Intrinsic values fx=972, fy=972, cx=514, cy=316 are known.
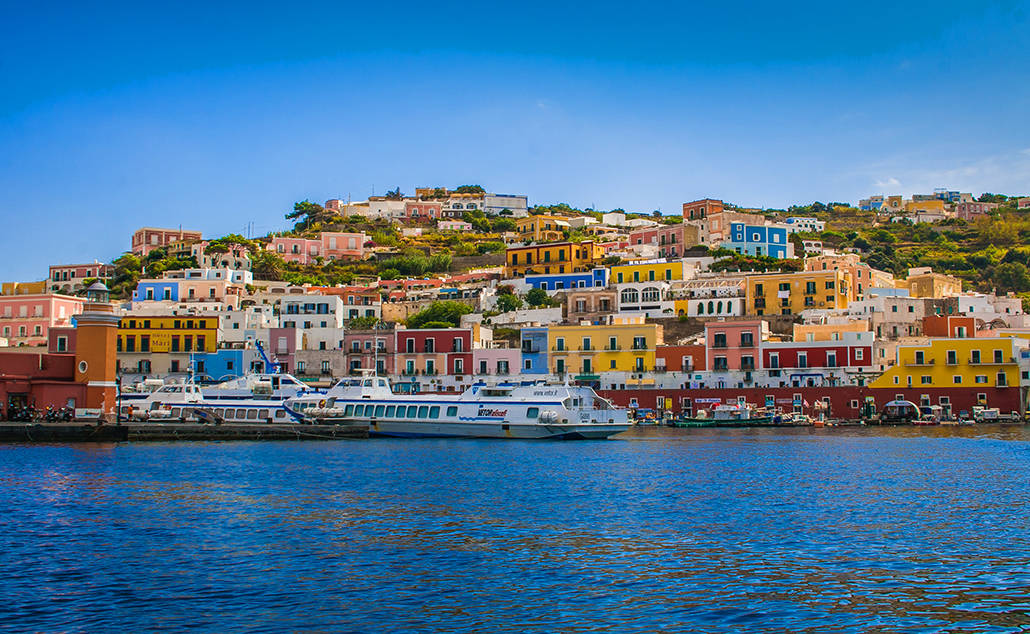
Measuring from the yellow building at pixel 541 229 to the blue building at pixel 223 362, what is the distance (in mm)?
56236

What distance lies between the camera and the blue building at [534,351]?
7156 centimetres

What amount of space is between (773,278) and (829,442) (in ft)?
112

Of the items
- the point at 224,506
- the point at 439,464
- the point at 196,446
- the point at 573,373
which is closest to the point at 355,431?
the point at 196,446

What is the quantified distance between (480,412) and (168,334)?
33.3 m

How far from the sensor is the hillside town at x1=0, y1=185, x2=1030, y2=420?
64.9 metres

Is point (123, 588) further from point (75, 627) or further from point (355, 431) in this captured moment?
point (355, 431)

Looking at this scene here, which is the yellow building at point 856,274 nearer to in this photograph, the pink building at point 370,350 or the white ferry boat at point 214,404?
the pink building at point 370,350

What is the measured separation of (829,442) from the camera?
49.0 metres

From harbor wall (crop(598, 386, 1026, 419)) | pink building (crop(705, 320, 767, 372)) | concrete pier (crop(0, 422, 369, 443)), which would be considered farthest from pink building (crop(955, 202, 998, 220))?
concrete pier (crop(0, 422, 369, 443))

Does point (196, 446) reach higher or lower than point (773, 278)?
lower

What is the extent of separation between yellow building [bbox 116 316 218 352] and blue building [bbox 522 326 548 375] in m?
23.8

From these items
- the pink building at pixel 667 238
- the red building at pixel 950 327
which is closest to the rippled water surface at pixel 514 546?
the red building at pixel 950 327

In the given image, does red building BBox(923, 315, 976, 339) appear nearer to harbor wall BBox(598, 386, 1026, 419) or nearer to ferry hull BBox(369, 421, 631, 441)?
harbor wall BBox(598, 386, 1026, 419)

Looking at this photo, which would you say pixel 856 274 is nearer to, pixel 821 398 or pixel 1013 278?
pixel 821 398
